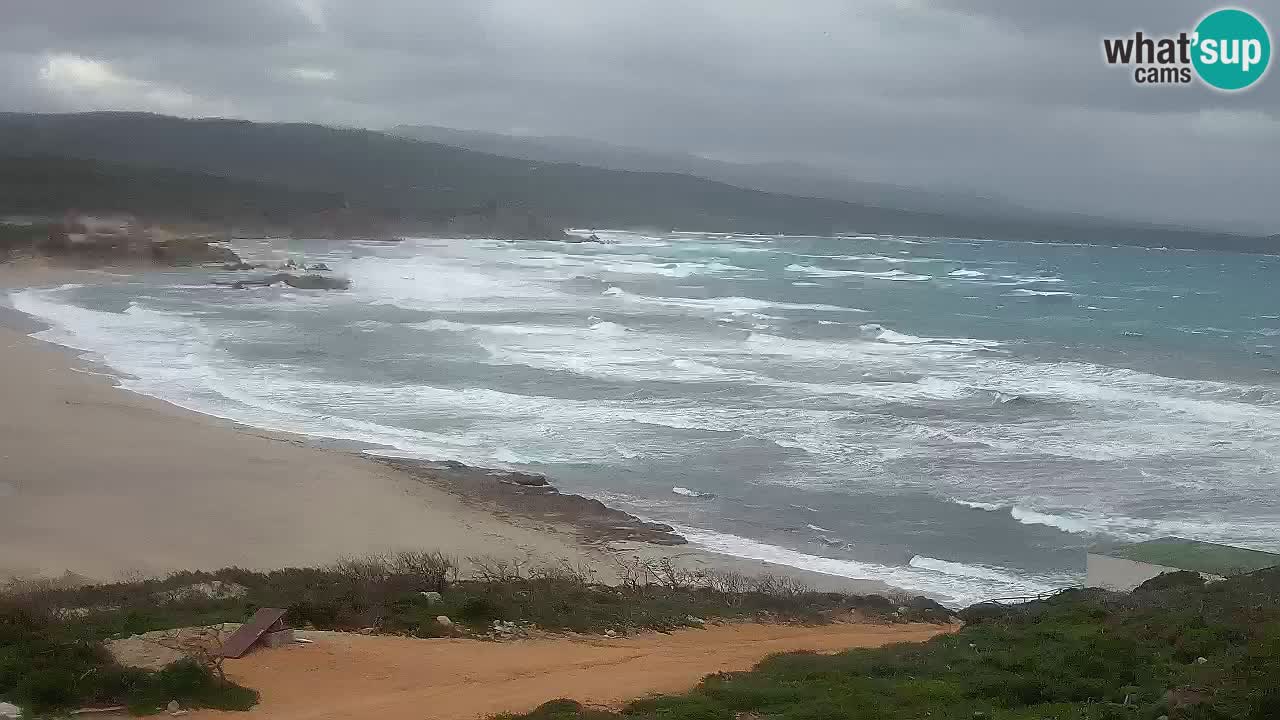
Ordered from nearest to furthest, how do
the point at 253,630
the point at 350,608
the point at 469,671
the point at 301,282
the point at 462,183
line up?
the point at 253,630, the point at 469,671, the point at 350,608, the point at 301,282, the point at 462,183

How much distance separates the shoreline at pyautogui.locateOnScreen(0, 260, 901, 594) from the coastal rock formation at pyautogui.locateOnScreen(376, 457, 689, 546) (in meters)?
0.04

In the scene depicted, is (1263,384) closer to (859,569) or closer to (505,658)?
(859,569)

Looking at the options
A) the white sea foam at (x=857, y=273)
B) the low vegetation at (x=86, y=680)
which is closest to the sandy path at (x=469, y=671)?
the low vegetation at (x=86, y=680)

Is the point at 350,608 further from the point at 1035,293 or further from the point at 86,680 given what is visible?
the point at 1035,293

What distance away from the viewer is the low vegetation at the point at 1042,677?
678cm

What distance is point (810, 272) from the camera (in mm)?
74062

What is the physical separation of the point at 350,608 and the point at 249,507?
6.67m

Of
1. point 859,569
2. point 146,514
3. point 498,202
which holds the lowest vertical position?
point 859,569

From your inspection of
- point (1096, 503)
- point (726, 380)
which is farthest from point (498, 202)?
point (1096, 503)

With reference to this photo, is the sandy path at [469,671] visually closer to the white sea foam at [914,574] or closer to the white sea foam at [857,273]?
the white sea foam at [914,574]

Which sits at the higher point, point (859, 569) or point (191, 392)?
point (191, 392)

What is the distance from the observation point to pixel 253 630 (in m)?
9.05

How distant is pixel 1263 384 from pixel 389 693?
30292 millimetres

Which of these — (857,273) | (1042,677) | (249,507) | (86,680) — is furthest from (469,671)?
(857,273)
